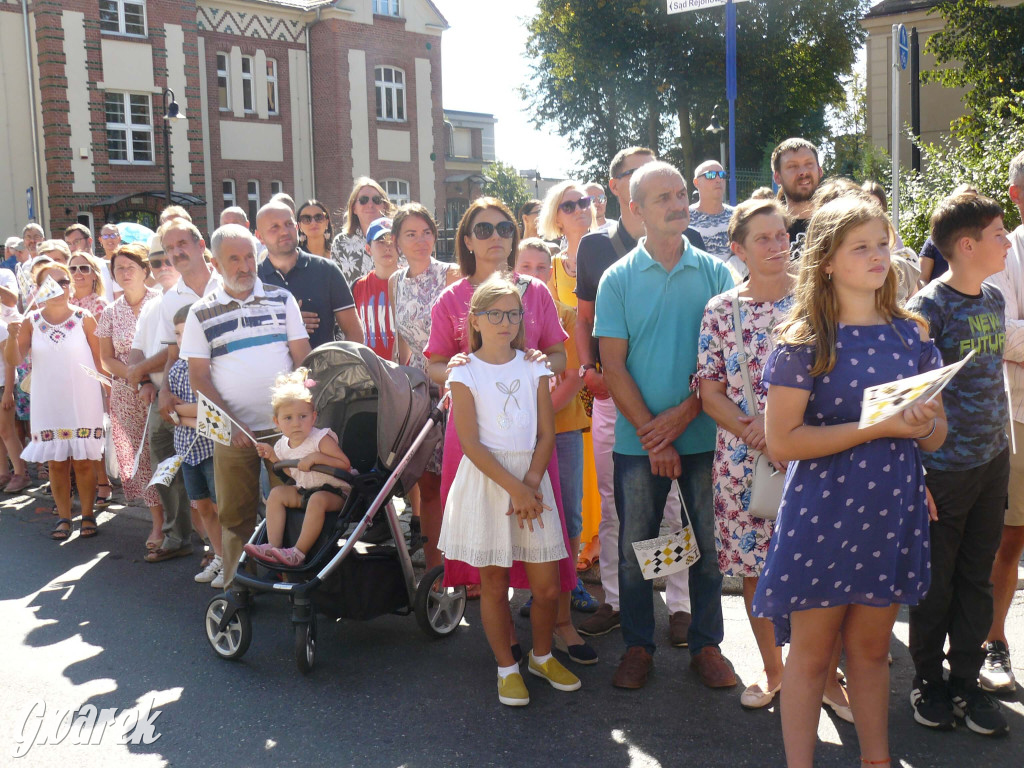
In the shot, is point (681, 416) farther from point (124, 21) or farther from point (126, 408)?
point (124, 21)

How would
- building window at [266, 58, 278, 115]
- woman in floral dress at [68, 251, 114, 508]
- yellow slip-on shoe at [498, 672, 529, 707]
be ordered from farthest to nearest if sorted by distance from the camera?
building window at [266, 58, 278, 115], woman in floral dress at [68, 251, 114, 508], yellow slip-on shoe at [498, 672, 529, 707]

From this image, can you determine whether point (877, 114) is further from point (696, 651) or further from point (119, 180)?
point (696, 651)

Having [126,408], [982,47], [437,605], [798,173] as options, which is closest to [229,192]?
[982,47]

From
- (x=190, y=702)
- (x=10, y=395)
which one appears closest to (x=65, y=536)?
(x=10, y=395)

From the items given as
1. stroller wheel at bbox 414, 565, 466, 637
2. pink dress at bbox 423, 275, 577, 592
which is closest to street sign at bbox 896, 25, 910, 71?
pink dress at bbox 423, 275, 577, 592

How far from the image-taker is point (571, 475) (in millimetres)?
5188

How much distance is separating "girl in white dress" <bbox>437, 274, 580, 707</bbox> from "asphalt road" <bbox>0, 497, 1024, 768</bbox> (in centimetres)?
34

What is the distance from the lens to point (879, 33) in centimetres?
3684

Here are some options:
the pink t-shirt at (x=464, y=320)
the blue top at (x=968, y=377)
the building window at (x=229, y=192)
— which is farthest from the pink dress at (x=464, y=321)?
the building window at (x=229, y=192)

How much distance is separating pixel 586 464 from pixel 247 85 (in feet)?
109

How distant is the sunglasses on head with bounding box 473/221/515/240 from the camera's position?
495 centimetres

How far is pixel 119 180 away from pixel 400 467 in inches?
1167

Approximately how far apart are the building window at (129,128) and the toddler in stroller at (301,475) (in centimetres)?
2962

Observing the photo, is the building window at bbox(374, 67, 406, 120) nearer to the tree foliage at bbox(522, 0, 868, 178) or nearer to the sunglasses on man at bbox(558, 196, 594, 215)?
the tree foliage at bbox(522, 0, 868, 178)
